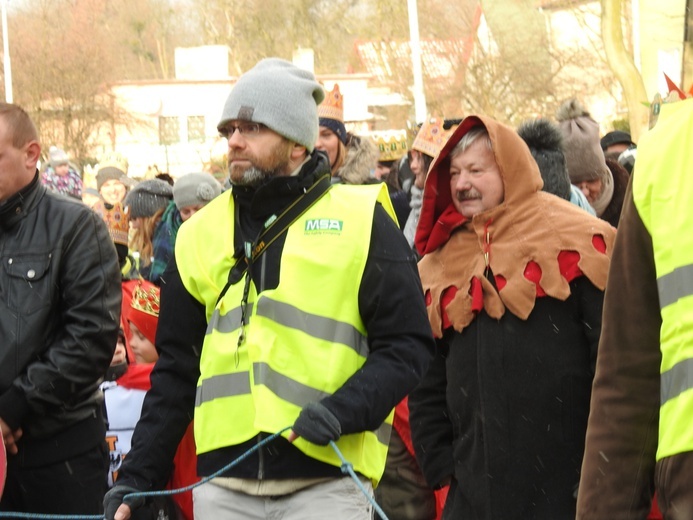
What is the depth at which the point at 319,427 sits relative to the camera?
156 inches

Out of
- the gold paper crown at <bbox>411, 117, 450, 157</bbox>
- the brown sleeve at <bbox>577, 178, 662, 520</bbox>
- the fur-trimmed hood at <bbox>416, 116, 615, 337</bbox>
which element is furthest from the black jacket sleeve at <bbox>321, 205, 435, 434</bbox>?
the gold paper crown at <bbox>411, 117, 450, 157</bbox>

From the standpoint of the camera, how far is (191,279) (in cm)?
445

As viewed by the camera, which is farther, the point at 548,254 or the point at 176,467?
the point at 176,467

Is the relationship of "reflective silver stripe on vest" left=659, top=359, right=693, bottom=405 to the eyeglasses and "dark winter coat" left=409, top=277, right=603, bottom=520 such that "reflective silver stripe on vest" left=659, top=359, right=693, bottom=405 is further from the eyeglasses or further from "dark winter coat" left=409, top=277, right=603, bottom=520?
the eyeglasses

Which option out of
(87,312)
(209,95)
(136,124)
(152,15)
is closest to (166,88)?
(209,95)

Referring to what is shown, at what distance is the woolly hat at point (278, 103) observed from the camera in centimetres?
449

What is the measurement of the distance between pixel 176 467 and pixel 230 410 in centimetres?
125

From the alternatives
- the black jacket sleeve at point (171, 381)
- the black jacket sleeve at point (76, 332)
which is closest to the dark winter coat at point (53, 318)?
the black jacket sleeve at point (76, 332)

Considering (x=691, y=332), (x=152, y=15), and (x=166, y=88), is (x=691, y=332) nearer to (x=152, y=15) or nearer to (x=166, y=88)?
(x=166, y=88)

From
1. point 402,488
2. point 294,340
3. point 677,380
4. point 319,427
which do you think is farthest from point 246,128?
point 402,488

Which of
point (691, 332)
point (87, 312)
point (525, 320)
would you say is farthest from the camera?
point (87, 312)

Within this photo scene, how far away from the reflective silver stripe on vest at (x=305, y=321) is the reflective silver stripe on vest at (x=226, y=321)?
73mm

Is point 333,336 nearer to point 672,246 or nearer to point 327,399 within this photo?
point 327,399

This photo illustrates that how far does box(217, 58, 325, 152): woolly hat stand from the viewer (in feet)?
14.7
